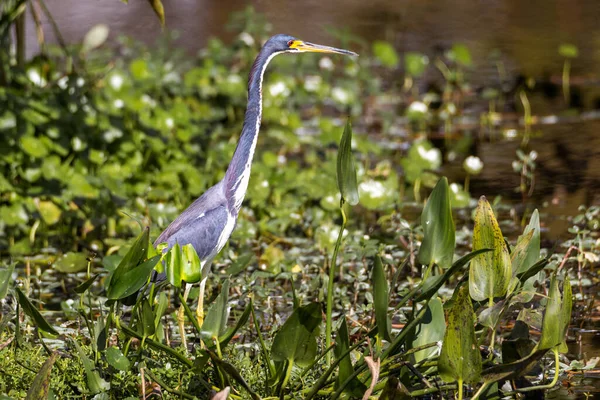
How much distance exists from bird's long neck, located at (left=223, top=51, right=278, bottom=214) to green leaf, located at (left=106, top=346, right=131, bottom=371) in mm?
1005

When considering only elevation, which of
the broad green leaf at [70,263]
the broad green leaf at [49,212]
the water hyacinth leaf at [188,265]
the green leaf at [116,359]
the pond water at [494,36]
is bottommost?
the pond water at [494,36]

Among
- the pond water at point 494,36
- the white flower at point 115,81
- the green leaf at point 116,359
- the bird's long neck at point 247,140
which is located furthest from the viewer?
the white flower at point 115,81

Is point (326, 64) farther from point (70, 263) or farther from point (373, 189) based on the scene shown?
point (70, 263)

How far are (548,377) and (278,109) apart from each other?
3.76 metres

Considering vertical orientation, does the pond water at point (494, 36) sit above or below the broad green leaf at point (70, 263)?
below

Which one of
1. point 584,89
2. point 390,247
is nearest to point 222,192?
point 390,247

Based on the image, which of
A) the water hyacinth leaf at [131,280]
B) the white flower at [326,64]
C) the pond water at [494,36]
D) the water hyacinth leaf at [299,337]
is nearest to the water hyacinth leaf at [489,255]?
the water hyacinth leaf at [299,337]

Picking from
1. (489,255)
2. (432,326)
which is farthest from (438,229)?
(432,326)

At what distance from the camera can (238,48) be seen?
7.93 meters

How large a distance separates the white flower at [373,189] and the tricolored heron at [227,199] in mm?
1123

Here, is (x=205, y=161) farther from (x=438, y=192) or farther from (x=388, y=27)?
(x=388, y=27)

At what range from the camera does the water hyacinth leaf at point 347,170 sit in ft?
9.41

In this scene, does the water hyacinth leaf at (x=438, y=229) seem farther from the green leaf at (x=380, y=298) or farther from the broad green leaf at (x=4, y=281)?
the broad green leaf at (x=4, y=281)

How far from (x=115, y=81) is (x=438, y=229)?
375cm
